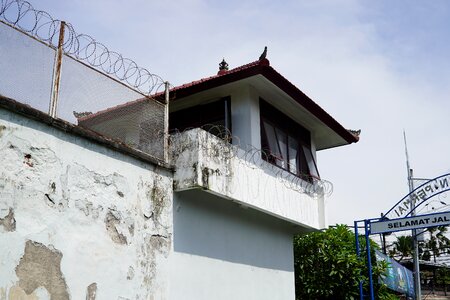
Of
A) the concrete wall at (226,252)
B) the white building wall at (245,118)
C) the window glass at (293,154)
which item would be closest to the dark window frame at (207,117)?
the white building wall at (245,118)

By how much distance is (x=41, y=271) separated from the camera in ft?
19.4

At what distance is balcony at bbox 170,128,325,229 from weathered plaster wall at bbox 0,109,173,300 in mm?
520

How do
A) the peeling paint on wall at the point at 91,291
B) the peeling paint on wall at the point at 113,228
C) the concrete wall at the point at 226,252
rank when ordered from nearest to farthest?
the peeling paint on wall at the point at 91,291 → the peeling paint on wall at the point at 113,228 → the concrete wall at the point at 226,252

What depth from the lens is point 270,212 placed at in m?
9.96

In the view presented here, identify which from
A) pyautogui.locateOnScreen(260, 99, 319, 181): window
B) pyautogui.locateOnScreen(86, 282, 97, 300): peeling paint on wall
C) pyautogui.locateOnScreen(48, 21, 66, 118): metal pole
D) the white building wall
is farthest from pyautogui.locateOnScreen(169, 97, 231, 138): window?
pyautogui.locateOnScreen(86, 282, 97, 300): peeling paint on wall

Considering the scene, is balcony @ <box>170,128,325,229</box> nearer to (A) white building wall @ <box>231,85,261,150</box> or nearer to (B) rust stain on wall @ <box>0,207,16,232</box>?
(A) white building wall @ <box>231,85,261,150</box>

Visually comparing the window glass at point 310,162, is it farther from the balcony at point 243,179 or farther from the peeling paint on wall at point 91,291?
the peeling paint on wall at point 91,291

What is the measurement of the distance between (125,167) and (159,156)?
92 centimetres

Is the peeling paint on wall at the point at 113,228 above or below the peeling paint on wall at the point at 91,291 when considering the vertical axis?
above

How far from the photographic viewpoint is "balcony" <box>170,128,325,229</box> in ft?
27.2

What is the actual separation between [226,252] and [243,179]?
49.7 inches

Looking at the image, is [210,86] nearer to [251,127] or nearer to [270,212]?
[251,127]

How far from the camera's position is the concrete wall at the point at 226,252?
27.1 feet

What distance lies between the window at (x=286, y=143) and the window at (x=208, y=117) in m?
0.77
